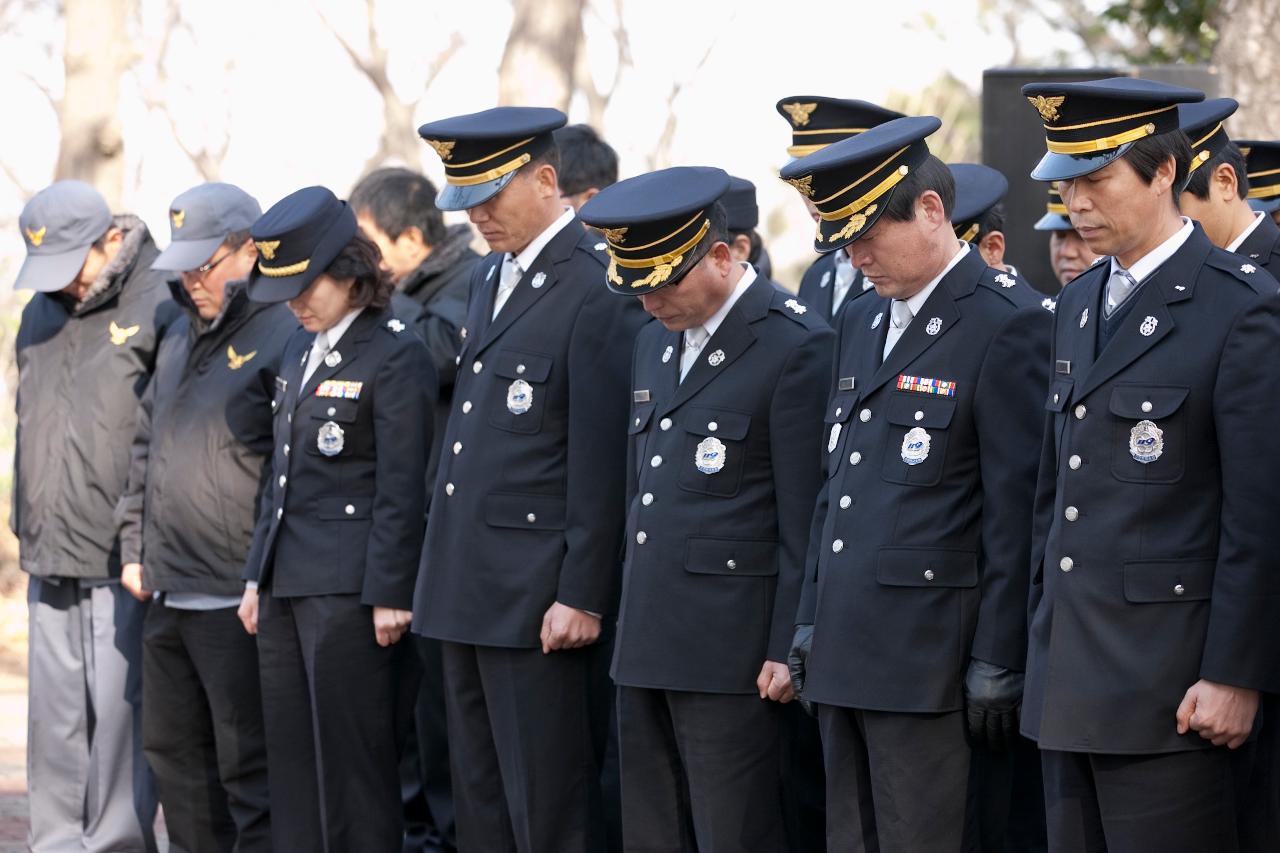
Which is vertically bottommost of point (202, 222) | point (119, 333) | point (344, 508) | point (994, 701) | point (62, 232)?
point (344, 508)

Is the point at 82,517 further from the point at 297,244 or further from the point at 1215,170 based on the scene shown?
the point at 1215,170

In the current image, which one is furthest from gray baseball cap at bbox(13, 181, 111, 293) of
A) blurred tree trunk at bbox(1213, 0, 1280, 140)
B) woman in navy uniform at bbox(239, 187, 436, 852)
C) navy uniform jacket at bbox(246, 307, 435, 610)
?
blurred tree trunk at bbox(1213, 0, 1280, 140)

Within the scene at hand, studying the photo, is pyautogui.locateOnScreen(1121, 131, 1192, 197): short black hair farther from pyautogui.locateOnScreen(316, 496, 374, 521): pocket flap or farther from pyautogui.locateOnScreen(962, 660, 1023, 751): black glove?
pyautogui.locateOnScreen(316, 496, 374, 521): pocket flap

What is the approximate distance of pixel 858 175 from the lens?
3805mm

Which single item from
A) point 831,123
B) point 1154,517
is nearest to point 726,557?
point 1154,517

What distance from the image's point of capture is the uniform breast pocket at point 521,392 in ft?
15.4

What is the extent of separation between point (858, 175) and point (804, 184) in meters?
0.14

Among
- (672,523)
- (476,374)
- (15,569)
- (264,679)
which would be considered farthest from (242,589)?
(15,569)

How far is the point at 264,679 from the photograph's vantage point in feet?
17.2

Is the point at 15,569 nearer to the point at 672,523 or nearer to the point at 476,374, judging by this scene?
the point at 476,374

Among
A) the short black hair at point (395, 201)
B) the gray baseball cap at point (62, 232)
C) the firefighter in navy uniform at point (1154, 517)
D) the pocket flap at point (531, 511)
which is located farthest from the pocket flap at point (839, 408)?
the gray baseball cap at point (62, 232)

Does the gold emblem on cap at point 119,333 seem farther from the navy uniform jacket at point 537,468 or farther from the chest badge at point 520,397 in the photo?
the chest badge at point 520,397

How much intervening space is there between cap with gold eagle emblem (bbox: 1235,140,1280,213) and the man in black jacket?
3.01 meters

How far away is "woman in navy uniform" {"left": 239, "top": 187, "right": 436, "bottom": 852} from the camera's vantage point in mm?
5082
